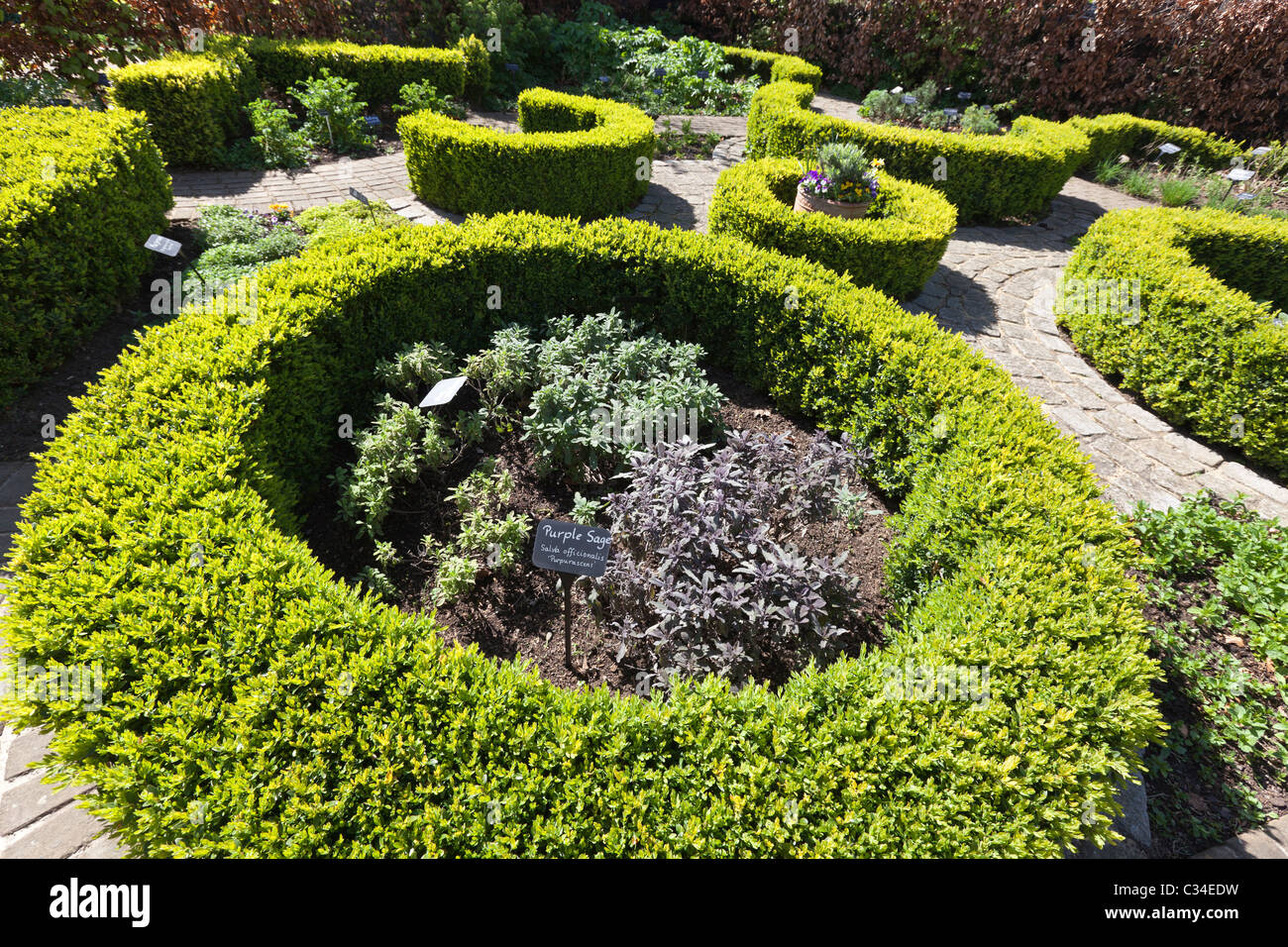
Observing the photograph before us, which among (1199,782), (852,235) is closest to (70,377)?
(852,235)

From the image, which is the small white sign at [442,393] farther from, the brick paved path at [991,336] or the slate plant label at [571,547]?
the brick paved path at [991,336]

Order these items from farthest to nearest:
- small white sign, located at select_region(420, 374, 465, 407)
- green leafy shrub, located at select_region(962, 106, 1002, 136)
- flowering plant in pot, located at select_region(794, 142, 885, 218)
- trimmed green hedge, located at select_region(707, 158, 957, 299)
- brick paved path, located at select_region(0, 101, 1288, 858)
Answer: green leafy shrub, located at select_region(962, 106, 1002, 136) → flowering plant in pot, located at select_region(794, 142, 885, 218) → trimmed green hedge, located at select_region(707, 158, 957, 299) → small white sign, located at select_region(420, 374, 465, 407) → brick paved path, located at select_region(0, 101, 1288, 858)

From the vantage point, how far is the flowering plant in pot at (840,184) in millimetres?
9172

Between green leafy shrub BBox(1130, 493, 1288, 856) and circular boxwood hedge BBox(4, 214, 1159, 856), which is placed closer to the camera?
circular boxwood hedge BBox(4, 214, 1159, 856)

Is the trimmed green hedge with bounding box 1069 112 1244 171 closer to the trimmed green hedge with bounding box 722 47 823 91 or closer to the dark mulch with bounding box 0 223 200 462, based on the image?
the trimmed green hedge with bounding box 722 47 823 91

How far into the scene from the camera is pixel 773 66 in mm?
16156

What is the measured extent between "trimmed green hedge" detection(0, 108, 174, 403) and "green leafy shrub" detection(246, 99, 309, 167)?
2926mm

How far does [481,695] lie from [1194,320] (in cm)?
874

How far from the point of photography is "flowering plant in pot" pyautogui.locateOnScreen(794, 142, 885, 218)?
917 centimetres

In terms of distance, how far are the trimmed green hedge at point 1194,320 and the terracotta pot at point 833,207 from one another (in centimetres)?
324

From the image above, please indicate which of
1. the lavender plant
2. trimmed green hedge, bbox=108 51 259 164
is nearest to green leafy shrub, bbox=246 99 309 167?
trimmed green hedge, bbox=108 51 259 164

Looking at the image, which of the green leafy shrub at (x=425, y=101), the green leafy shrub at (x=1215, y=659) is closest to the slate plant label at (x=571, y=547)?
the green leafy shrub at (x=1215, y=659)

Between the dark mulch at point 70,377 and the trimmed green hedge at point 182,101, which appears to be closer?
the dark mulch at point 70,377

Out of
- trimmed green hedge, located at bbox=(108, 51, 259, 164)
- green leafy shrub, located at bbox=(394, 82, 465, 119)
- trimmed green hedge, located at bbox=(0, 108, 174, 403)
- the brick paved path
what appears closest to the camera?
the brick paved path
